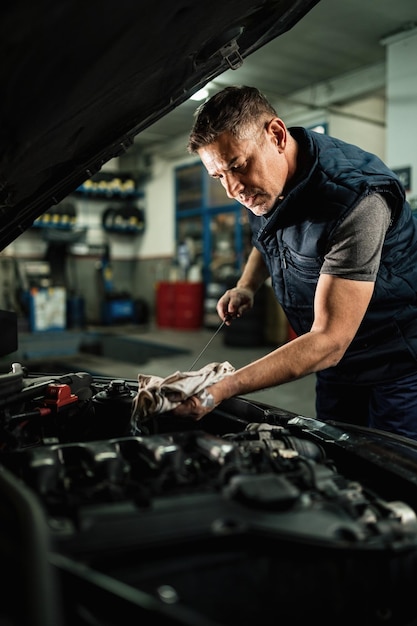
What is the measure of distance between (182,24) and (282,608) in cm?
113

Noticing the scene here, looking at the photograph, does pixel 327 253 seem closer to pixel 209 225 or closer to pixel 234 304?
pixel 234 304

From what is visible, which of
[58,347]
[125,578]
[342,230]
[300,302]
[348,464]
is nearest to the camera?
[125,578]

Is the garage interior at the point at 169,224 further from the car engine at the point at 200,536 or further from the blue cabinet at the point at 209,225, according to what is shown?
the car engine at the point at 200,536

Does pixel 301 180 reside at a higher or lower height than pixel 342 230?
higher

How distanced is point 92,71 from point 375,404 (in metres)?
1.31

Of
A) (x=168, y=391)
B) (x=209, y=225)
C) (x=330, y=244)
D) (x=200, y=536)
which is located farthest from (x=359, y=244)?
(x=209, y=225)

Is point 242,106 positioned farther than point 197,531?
Yes

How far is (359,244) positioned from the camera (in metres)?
1.37

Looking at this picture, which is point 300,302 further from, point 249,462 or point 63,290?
point 63,290

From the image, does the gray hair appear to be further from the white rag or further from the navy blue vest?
the white rag

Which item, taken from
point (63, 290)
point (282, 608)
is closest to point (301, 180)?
point (282, 608)

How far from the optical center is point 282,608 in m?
0.73

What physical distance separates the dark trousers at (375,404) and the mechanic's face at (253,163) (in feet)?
2.30

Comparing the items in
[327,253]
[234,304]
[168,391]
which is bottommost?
[168,391]
